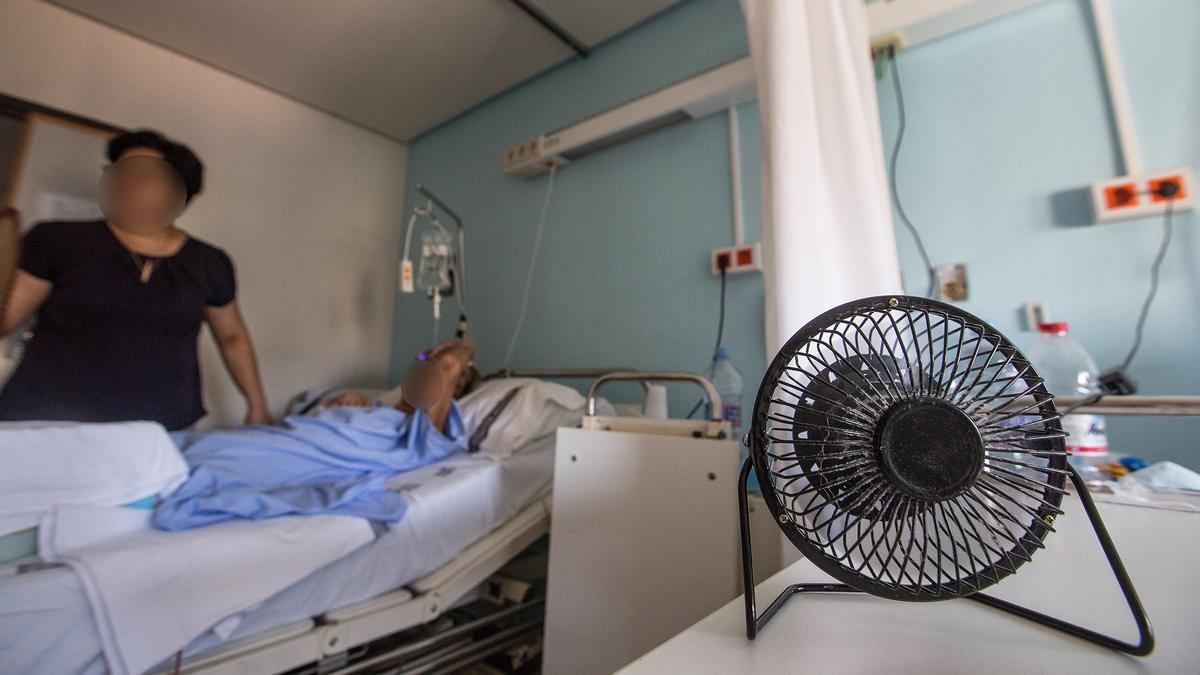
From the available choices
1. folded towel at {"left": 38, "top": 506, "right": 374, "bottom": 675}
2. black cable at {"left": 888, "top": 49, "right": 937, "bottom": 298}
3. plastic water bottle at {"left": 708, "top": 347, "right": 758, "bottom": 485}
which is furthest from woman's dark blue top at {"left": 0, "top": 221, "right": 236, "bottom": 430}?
black cable at {"left": 888, "top": 49, "right": 937, "bottom": 298}

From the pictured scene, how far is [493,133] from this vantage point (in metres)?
2.39

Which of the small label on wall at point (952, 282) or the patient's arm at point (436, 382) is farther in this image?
the patient's arm at point (436, 382)

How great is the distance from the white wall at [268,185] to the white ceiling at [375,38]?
0.43 ft

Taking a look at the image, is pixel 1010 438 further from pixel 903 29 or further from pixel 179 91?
pixel 179 91

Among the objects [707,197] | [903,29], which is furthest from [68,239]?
[903,29]

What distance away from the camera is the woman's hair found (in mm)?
1296

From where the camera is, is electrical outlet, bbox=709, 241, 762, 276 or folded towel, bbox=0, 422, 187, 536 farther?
electrical outlet, bbox=709, 241, 762, 276

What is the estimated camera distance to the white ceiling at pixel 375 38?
5.95 feet

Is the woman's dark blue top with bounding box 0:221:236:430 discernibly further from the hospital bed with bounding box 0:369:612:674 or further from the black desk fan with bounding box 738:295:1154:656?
the black desk fan with bounding box 738:295:1154:656

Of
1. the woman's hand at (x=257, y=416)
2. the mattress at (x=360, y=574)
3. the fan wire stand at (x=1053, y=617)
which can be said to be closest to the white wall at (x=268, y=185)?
the woman's hand at (x=257, y=416)

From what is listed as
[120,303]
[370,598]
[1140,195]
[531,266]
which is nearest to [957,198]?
[1140,195]

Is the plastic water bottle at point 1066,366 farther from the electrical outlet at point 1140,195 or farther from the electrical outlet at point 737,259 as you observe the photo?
the electrical outlet at point 737,259

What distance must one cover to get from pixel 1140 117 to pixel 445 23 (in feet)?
7.10

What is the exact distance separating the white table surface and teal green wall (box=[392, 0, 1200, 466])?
2.29ft
